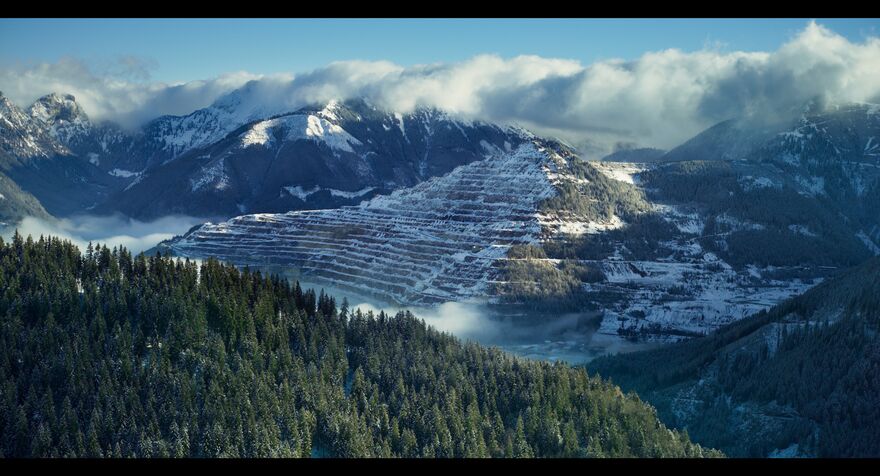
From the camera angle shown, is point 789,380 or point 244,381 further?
point 789,380

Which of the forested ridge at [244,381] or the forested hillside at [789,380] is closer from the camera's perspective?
the forested ridge at [244,381]

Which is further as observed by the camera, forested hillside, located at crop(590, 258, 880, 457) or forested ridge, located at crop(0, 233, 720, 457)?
forested hillside, located at crop(590, 258, 880, 457)

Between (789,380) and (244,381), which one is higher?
(244,381)
